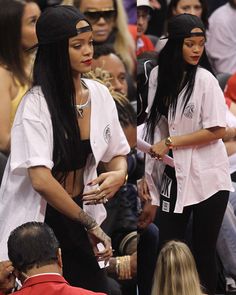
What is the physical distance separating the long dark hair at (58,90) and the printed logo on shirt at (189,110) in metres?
0.32

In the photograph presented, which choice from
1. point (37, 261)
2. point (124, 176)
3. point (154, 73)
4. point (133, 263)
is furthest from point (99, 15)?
point (37, 261)

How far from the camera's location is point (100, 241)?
8.15 ft

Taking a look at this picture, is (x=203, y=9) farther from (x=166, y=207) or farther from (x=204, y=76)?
(x=166, y=207)

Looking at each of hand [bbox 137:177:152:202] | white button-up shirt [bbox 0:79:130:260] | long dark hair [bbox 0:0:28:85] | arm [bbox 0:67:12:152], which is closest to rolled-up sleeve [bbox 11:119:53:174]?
white button-up shirt [bbox 0:79:130:260]

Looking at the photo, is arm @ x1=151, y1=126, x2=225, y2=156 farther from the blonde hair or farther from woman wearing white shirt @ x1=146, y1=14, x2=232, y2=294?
the blonde hair

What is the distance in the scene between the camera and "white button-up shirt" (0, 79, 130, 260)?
2357 mm

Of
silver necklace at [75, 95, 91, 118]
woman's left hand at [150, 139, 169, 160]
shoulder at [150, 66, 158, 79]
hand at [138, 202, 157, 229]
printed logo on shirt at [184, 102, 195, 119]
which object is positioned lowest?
hand at [138, 202, 157, 229]

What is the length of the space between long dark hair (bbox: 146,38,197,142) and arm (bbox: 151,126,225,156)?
32mm

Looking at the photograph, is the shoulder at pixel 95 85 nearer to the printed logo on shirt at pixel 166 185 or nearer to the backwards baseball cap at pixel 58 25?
the backwards baseball cap at pixel 58 25

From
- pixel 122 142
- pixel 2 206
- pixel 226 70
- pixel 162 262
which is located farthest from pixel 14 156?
pixel 226 70

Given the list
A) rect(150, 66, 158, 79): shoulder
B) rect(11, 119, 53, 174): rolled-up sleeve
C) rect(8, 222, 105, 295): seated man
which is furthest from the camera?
rect(150, 66, 158, 79): shoulder

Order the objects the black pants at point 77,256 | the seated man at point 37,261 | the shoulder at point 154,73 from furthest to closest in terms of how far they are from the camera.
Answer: the shoulder at point 154,73, the black pants at point 77,256, the seated man at point 37,261

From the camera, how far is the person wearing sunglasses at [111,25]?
2.65 meters

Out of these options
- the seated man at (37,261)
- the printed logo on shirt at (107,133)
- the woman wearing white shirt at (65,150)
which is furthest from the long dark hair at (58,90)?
the seated man at (37,261)
